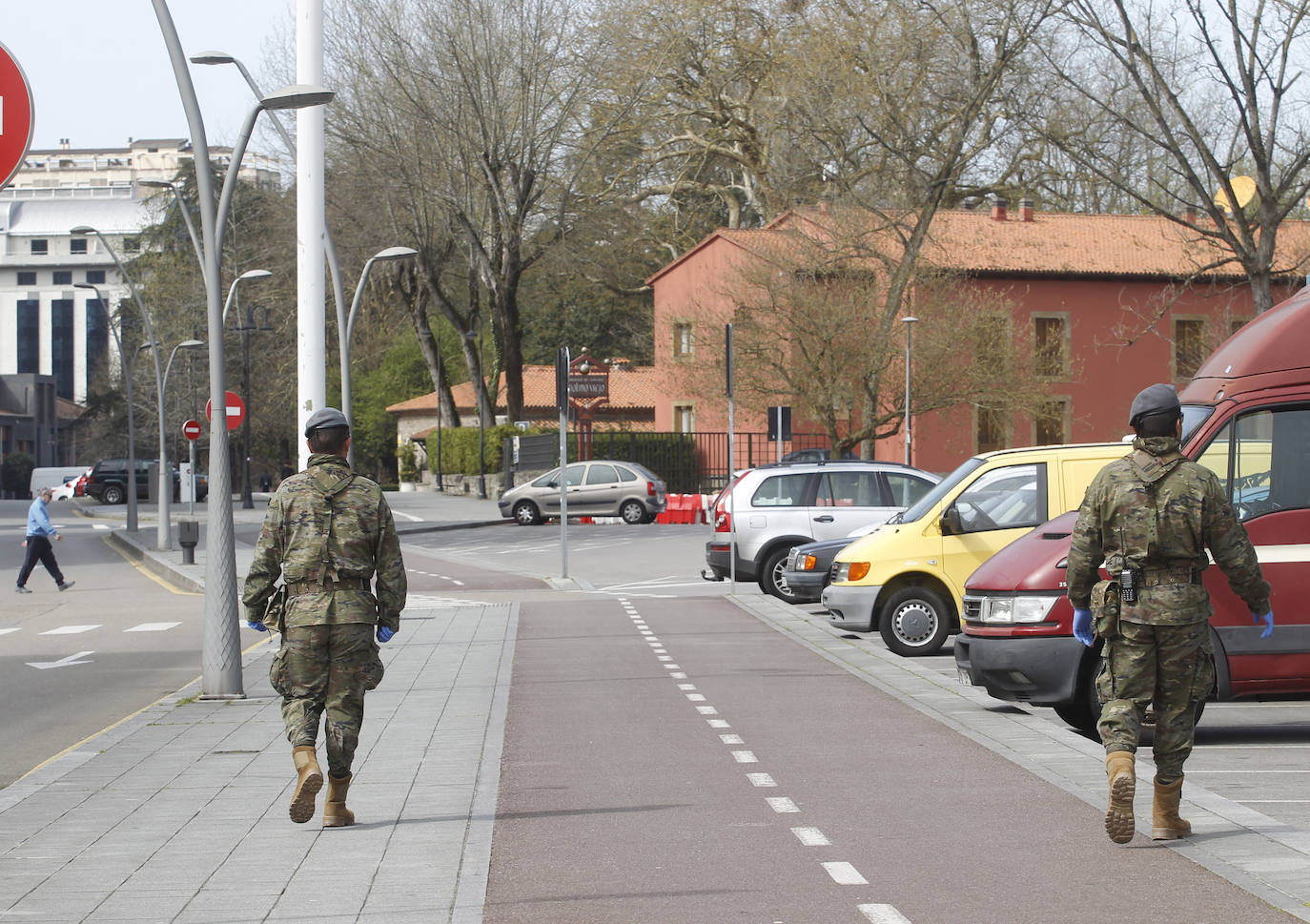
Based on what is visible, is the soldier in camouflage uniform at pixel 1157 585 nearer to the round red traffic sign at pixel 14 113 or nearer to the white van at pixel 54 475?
the round red traffic sign at pixel 14 113

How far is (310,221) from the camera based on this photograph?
1697 cm

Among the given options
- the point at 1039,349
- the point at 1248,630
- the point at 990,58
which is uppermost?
the point at 990,58

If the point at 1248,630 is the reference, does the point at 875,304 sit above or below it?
above

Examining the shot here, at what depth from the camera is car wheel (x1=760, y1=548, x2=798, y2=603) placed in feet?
66.3

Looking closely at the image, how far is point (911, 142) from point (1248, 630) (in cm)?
2934

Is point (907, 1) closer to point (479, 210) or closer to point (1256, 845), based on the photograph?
point (479, 210)

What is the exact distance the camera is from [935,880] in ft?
19.0

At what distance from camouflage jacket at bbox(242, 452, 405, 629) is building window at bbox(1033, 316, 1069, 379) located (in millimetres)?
39480

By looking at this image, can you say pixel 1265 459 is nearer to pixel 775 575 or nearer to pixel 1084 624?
pixel 1084 624

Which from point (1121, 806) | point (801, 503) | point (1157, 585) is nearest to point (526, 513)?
point (801, 503)

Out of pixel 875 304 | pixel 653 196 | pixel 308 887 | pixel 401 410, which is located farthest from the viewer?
pixel 401 410

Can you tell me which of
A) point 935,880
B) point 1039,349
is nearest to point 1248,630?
point 935,880

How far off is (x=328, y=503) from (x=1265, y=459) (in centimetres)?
577

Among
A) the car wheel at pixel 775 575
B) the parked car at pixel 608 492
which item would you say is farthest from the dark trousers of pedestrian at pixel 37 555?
the parked car at pixel 608 492
